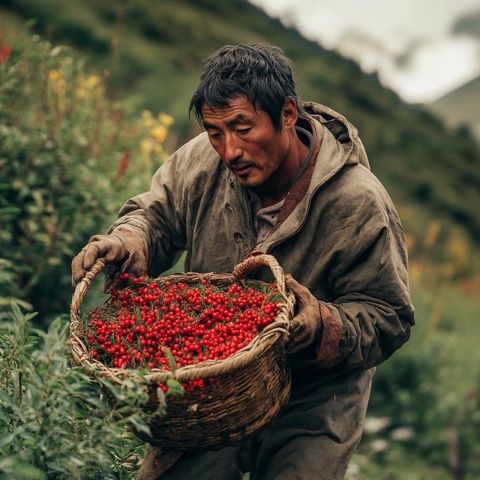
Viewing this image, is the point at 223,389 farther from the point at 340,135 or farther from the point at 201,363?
the point at 340,135

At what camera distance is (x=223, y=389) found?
2.65 meters

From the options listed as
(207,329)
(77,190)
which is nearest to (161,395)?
(207,329)

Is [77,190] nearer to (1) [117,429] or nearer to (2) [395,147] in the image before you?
(1) [117,429]

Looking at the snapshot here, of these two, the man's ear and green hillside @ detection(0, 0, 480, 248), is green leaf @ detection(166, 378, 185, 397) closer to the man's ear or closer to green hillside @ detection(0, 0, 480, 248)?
the man's ear

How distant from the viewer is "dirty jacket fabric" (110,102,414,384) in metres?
3.09

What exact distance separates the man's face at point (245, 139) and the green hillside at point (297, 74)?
26.8 ft

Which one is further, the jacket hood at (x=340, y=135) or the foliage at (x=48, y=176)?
the foliage at (x=48, y=176)

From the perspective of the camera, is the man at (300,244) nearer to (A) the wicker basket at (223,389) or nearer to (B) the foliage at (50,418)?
(A) the wicker basket at (223,389)

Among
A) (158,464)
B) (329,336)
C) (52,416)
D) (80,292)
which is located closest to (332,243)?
(329,336)

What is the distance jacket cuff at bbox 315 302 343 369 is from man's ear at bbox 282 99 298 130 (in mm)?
735

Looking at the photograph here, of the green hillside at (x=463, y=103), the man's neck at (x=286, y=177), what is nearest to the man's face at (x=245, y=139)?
the man's neck at (x=286, y=177)

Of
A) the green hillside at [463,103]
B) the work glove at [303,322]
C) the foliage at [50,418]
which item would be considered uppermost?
the work glove at [303,322]

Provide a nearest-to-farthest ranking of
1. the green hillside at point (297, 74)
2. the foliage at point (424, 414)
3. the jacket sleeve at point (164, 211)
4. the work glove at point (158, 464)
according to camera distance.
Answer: the work glove at point (158, 464), the jacket sleeve at point (164, 211), the foliage at point (424, 414), the green hillside at point (297, 74)

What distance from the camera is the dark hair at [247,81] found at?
10.1 feet
